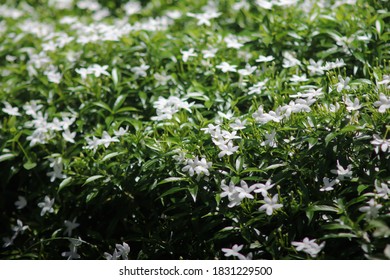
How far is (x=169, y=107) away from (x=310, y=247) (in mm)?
1065

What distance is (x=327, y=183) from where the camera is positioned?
229 centimetres

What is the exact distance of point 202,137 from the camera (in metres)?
2.64

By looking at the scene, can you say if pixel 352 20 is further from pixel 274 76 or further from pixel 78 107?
pixel 78 107

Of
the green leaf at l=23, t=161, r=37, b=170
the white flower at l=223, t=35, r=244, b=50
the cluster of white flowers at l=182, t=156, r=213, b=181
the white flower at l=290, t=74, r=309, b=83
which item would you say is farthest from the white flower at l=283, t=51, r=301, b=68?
the green leaf at l=23, t=161, r=37, b=170

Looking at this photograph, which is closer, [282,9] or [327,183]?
[327,183]

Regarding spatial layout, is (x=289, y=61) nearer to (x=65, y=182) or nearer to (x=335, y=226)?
(x=335, y=226)

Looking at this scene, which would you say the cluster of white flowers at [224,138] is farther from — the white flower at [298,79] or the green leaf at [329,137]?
the white flower at [298,79]

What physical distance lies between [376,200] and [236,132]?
712 millimetres

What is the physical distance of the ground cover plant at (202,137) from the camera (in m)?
2.34

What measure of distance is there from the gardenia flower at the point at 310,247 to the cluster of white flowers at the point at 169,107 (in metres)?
0.95

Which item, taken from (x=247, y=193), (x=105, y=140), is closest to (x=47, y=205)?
(x=105, y=140)

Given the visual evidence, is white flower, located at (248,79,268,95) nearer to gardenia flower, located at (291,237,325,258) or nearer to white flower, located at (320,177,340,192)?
white flower, located at (320,177,340,192)

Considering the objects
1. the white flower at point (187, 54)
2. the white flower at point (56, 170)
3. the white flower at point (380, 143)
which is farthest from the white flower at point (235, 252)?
the white flower at point (187, 54)
